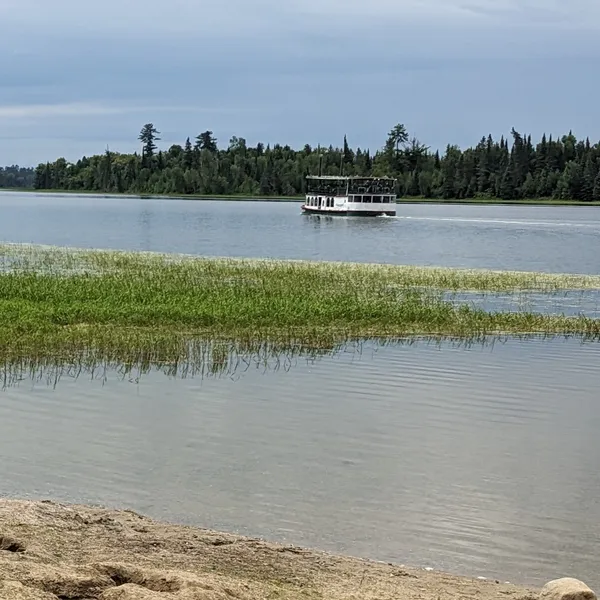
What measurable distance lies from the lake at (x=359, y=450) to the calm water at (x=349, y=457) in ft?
0.11

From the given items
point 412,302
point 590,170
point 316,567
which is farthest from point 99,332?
point 590,170

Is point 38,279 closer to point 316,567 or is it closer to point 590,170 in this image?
point 316,567

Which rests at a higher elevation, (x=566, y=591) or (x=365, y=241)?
(x=365, y=241)

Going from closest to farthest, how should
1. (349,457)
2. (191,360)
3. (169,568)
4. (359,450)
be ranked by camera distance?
1. (169,568)
2. (349,457)
3. (359,450)
4. (191,360)

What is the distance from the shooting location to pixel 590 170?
630ft

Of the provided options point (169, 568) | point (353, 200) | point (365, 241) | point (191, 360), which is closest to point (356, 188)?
point (353, 200)

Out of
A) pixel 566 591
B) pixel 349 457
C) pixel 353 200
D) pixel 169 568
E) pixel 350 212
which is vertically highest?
pixel 353 200

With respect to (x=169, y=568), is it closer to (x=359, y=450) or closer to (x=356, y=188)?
(x=359, y=450)

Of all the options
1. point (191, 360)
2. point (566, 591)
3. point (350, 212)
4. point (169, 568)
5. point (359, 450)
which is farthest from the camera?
point (350, 212)

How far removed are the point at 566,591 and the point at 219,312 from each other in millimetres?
17263

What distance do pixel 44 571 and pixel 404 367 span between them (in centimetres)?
1312

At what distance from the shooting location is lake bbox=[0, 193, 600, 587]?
35.8 ft

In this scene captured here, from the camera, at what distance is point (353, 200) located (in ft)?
408

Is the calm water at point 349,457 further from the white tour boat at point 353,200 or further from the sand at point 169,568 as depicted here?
the white tour boat at point 353,200
